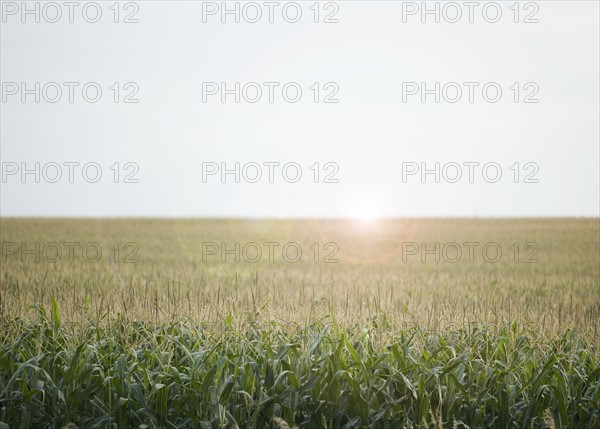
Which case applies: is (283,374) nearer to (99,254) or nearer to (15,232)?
(99,254)

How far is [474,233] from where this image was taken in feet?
156

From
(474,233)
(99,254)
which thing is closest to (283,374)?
(99,254)

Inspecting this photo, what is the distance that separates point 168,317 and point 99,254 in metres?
25.4

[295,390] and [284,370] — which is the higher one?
[284,370]

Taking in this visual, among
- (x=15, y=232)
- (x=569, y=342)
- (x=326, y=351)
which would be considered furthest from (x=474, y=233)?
(x=326, y=351)

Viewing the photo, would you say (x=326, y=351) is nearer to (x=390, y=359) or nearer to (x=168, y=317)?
(x=390, y=359)

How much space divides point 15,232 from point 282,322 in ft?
136

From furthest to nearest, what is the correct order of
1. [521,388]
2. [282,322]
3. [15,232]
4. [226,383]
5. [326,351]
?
1. [15,232]
2. [282,322]
3. [326,351]
4. [521,388]
5. [226,383]

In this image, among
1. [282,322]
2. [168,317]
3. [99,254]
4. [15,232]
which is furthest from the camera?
[15,232]

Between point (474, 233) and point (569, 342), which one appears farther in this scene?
point (474, 233)

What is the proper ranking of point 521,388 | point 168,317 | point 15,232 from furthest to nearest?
point 15,232, point 168,317, point 521,388

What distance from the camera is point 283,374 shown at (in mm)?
6953

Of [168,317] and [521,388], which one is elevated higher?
[168,317]

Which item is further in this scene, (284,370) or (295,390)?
(284,370)
